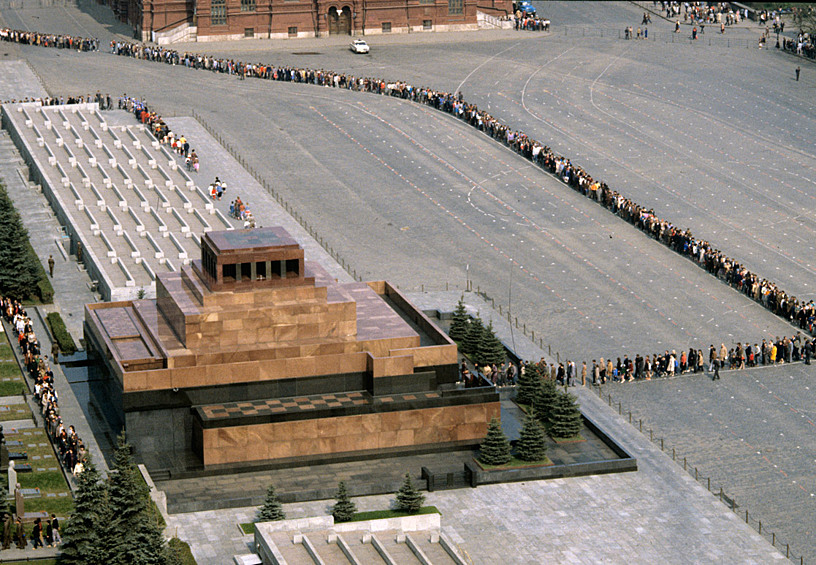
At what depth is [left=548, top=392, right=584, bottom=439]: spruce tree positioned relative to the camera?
241ft

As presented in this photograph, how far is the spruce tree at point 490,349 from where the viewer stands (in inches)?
3164

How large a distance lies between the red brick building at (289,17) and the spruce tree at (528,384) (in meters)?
68.7

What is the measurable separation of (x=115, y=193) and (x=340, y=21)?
45.7m

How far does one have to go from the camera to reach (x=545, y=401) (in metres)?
75.2

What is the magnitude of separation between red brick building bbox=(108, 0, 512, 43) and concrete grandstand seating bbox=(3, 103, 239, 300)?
71.6ft

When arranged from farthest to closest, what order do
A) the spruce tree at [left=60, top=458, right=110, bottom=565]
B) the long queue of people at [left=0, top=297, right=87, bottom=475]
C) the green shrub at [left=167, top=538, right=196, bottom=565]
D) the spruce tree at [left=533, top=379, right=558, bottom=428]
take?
the spruce tree at [left=533, top=379, right=558, bottom=428], the long queue of people at [left=0, top=297, right=87, bottom=475], the green shrub at [left=167, top=538, right=196, bottom=565], the spruce tree at [left=60, top=458, right=110, bottom=565]

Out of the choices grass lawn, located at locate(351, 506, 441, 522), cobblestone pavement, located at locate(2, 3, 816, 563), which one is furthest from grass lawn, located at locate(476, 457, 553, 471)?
grass lawn, located at locate(351, 506, 441, 522)

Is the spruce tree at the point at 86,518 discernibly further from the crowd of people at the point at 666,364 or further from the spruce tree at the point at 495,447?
the crowd of people at the point at 666,364

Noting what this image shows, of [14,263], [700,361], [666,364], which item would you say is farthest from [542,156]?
[14,263]

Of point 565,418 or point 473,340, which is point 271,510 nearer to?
point 565,418

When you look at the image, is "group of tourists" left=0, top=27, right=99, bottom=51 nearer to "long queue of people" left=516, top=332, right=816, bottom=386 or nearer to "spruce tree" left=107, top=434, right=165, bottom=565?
"long queue of people" left=516, top=332, right=816, bottom=386

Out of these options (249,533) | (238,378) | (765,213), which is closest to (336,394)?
(238,378)

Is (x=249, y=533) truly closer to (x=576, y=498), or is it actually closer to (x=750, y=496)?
(x=576, y=498)

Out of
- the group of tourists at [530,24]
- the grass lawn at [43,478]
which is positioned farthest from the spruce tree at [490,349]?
the group of tourists at [530,24]
